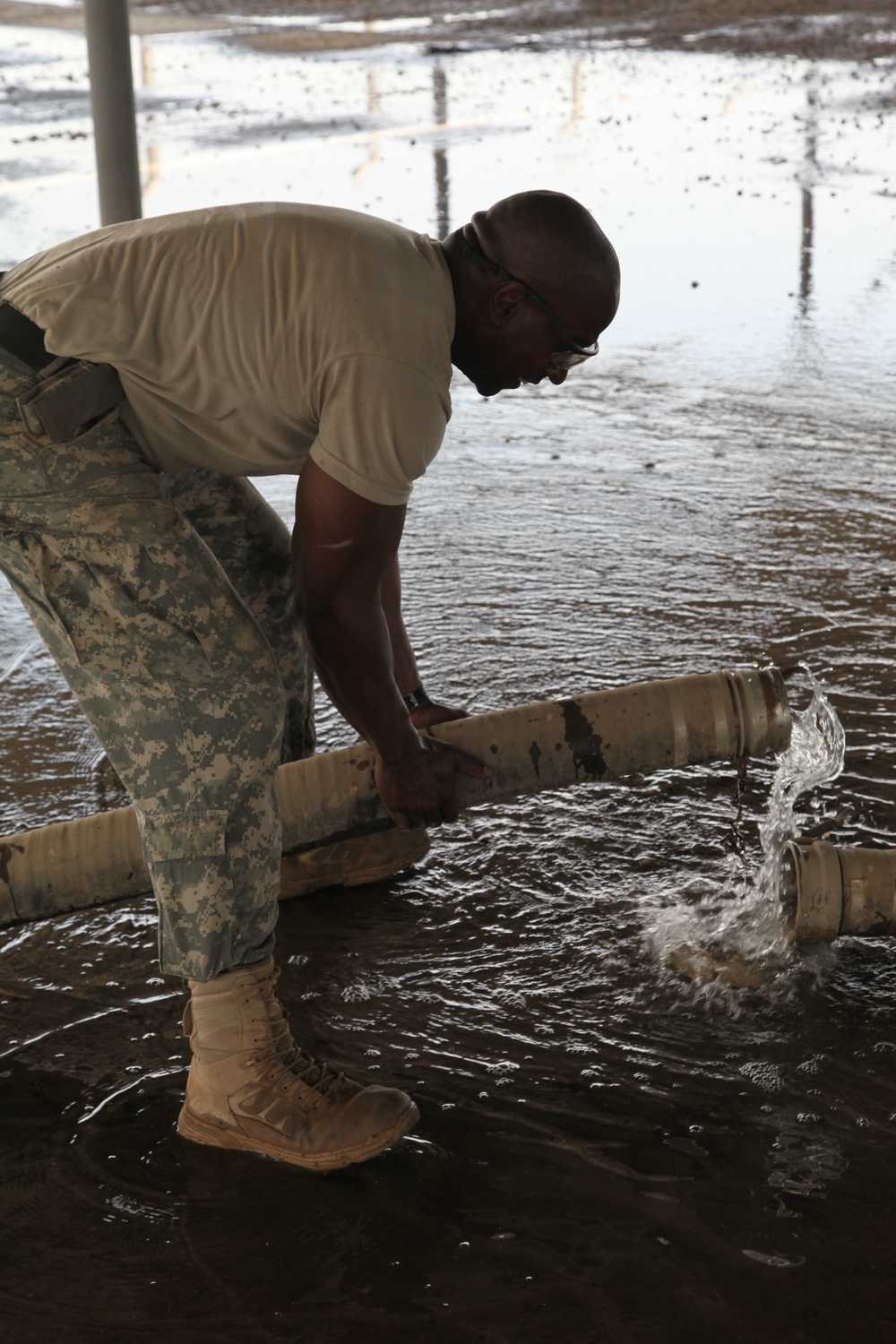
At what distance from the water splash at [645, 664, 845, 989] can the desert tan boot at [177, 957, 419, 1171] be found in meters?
0.67

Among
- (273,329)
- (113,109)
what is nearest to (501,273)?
(273,329)

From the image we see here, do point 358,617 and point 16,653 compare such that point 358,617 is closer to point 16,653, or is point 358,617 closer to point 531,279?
point 531,279

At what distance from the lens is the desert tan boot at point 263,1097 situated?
207cm

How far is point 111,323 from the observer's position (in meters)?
1.87

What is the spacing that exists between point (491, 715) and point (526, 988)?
516 millimetres

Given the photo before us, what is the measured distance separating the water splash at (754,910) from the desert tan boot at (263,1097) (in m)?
0.67

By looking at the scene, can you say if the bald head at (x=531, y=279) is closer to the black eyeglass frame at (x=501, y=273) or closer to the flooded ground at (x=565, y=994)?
the black eyeglass frame at (x=501, y=273)

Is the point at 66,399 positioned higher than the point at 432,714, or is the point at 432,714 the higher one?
the point at 66,399

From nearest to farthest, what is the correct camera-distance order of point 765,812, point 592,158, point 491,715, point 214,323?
point 214,323, point 491,715, point 765,812, point 592,158

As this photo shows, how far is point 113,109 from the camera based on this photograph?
15.3 ft

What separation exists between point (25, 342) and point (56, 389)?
11 cm

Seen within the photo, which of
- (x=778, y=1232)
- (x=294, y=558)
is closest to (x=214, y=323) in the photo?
(x=294, y=558)

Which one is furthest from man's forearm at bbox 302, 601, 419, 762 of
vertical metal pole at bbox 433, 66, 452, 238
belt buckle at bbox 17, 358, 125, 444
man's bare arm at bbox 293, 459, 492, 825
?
vertical metal pole at bbox 433, 66, 452, 238

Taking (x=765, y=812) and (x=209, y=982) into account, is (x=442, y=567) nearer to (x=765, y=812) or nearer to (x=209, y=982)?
(x=765, y=812)
